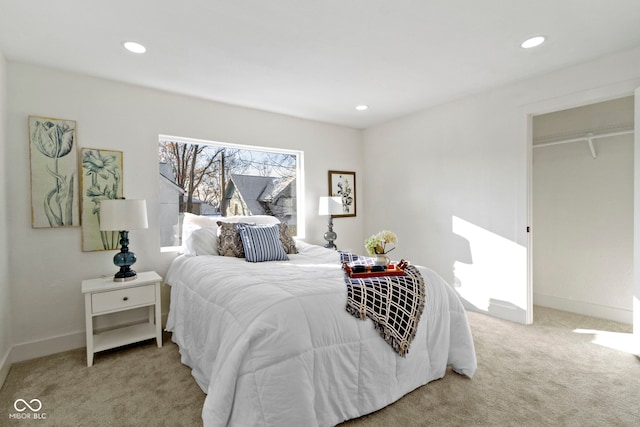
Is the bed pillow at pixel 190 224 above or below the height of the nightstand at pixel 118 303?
above

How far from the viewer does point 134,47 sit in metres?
2.44

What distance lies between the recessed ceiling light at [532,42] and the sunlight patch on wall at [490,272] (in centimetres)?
181

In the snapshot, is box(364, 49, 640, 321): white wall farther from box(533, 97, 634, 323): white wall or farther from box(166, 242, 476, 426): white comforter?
box(166, 242, 476, 426): white comforter

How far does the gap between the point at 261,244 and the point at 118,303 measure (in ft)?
4.08

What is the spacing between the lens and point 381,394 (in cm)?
187

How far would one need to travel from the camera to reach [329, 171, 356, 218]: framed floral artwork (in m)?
4.72

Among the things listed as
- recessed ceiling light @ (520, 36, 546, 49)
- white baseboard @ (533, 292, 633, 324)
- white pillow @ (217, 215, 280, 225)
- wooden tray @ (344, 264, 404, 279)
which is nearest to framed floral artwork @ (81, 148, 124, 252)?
white pillow @ (217, 215, 280, 225)

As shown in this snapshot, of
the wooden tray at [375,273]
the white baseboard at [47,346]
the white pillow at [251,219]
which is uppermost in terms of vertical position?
the white pillow at [251,219]

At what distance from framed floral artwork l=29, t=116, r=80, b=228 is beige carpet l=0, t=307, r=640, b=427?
46.2 inches

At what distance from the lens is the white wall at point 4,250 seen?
7.82ft

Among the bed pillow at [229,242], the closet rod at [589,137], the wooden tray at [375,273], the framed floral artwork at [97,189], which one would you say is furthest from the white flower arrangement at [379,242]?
the closet rod at [589,137]

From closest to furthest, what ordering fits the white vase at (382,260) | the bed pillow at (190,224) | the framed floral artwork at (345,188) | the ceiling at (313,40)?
the ceiling at (313,40), the white vase at (382,260), the bed pillow at (190,224), the framed floral artwork at (345,188)

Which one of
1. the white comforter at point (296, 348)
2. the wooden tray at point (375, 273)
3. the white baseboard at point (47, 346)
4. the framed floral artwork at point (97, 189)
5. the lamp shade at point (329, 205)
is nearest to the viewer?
the white comforter at point (296, 348)

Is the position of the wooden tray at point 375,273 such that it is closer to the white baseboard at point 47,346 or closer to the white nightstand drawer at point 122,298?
the white nightstand drawer at point 122,298
